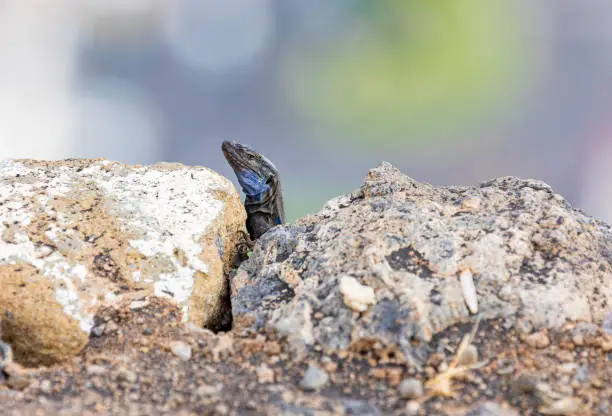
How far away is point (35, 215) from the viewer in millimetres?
3328

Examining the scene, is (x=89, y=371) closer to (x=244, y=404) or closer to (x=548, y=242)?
(x=244, y=404)

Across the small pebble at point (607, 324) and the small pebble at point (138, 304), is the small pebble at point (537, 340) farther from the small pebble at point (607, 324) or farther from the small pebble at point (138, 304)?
the small pebble at point (138, 304)

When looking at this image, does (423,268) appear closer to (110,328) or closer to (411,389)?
(411,389)

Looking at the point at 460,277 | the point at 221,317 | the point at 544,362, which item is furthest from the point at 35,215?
the point at 544,362

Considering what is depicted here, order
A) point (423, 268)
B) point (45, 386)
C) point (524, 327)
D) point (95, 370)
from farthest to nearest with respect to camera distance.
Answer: point (423, 268) → point (524, 327) → point (95, 370) → point (45, 386)

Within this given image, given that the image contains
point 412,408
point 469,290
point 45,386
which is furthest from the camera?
point 469,290

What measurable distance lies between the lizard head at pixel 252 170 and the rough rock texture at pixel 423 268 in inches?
54.8

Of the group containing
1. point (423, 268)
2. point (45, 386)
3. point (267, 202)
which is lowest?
point (45, 386)

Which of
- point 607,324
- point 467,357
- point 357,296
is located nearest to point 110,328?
point 357,296

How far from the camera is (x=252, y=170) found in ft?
16.5

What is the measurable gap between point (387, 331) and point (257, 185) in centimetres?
265

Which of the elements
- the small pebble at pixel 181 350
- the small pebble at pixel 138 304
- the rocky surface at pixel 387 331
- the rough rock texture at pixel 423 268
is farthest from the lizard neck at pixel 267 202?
the small pebble at pixel 181 350

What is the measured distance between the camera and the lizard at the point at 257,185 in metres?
4.94

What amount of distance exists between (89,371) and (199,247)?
1.06m
